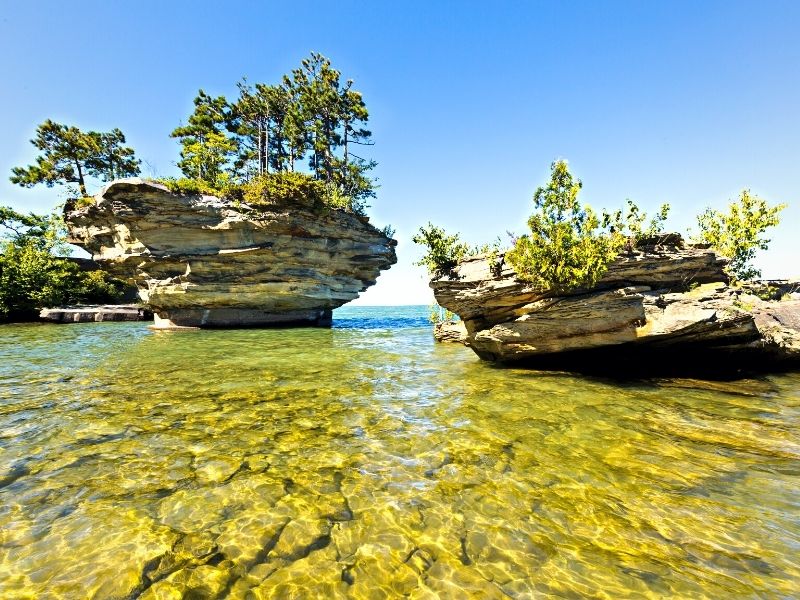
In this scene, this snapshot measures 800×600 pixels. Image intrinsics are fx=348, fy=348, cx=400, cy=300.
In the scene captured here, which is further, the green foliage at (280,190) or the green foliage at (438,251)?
the green foliage at (280,190)

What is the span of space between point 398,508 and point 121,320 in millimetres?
45552

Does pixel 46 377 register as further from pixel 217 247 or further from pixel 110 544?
pixel 217 247

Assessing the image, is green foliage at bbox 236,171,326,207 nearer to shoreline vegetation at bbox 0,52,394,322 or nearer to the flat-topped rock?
shoreline vegetation at bbox 0,52,394,322

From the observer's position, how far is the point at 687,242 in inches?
470

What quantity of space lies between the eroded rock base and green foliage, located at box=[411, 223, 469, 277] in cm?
2308

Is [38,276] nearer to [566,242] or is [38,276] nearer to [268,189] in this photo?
[268,189]

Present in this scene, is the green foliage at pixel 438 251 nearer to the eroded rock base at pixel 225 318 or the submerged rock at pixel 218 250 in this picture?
the submerged rock at pixel 218 250

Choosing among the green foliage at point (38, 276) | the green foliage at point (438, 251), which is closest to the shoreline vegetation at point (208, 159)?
the green foliage at point (38, 276)

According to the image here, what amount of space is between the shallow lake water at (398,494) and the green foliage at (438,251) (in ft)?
18.3

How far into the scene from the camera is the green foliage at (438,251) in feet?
45.4

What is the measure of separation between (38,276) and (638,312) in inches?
2064

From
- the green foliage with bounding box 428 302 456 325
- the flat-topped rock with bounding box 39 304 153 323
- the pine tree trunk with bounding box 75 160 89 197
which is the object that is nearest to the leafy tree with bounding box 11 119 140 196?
the pine tree trunk with bounding box 75 160 89 197

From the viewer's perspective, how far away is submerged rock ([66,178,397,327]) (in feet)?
88.6

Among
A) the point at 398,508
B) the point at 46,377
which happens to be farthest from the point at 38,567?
the point at 46,377
